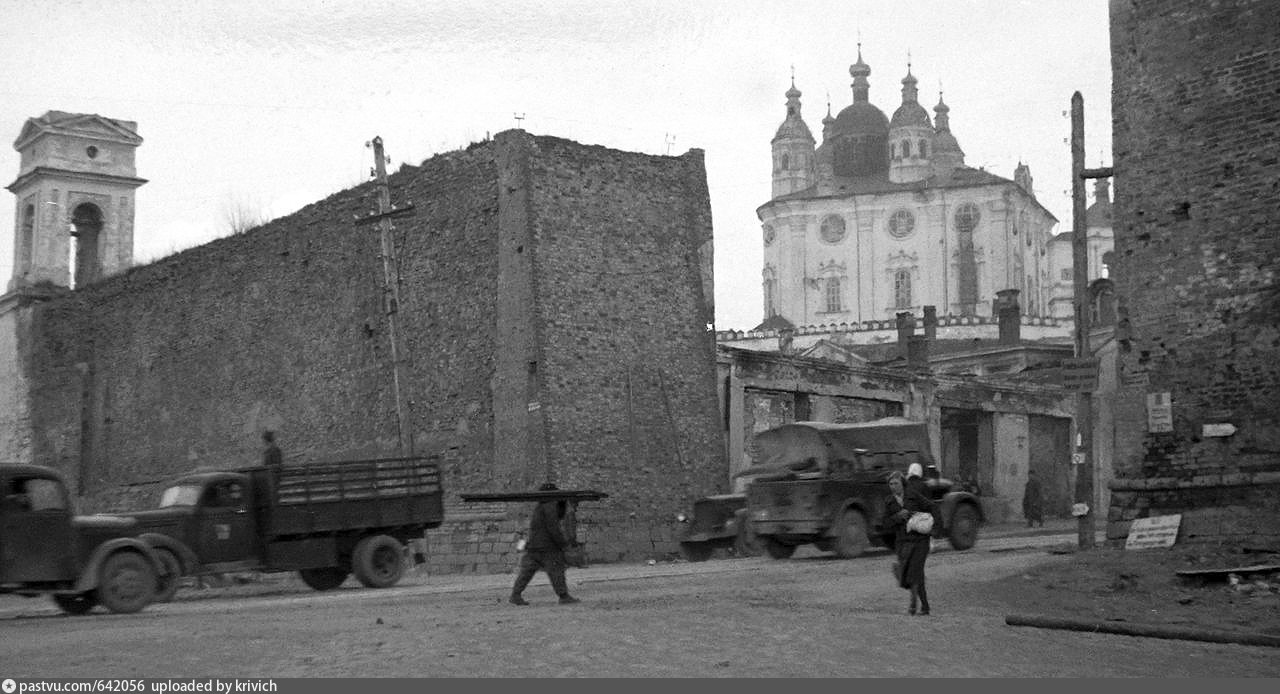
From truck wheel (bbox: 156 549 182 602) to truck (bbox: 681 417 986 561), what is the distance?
365 inches

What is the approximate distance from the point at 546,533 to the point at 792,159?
10983 cm

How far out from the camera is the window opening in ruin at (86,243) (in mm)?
46469

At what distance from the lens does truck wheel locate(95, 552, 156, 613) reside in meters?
17.1

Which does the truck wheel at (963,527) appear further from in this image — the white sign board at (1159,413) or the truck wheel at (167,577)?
the truck wheel at (167,577)

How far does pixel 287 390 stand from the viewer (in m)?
34.3

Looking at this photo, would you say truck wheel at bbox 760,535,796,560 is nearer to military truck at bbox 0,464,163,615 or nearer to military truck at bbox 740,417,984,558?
military truck at bbox 740,417,984,558

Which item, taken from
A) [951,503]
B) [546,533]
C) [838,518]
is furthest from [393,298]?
[546,533]

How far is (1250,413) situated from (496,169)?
13976 millimetres

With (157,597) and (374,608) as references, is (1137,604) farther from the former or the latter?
(157,597)

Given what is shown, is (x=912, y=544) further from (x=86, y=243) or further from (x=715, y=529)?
(x=86, y=243)

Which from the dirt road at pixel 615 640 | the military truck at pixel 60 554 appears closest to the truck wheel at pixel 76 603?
the military truck at pixel 60 554

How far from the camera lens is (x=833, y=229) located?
11731cm

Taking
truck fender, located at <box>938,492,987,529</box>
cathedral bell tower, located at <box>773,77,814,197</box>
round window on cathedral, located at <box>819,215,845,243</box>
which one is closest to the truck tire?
truck fender, located at <box>938,492,987,529</box>

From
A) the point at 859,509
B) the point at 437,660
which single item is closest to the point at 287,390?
the point at 859,509
